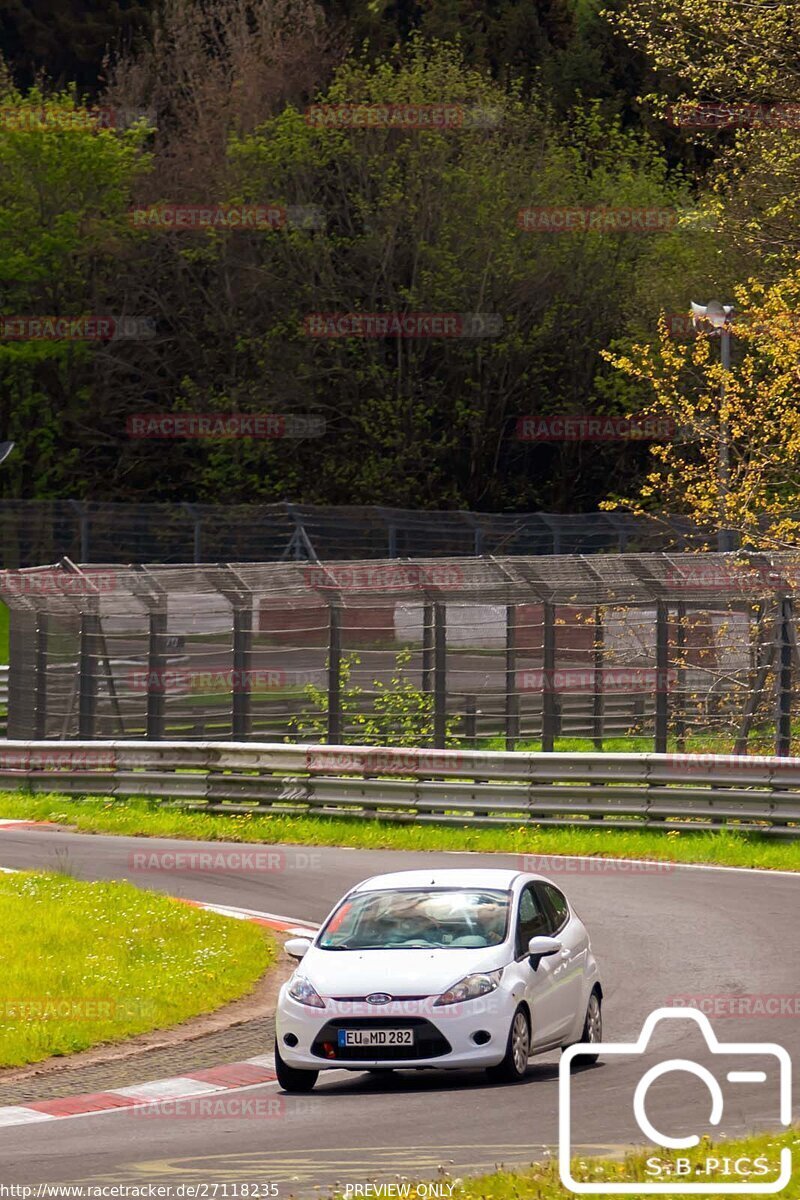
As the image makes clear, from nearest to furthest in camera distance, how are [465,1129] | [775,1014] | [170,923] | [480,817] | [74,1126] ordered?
1. [465,1129]
2. [74,1126]
3. [775,1014]
4. [170,923]
5. [480,817]

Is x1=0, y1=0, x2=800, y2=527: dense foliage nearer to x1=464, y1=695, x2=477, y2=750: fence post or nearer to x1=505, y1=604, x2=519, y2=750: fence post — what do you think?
x1=464, y1=695, x2=477, y2=750: fence post

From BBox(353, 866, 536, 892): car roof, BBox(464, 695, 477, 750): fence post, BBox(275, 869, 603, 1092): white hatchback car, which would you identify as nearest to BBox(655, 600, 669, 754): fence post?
BBox(464, 695, 477, 750): fence post

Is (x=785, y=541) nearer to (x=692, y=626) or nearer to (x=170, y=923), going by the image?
(x=692, y=626)

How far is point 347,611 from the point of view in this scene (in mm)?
28734

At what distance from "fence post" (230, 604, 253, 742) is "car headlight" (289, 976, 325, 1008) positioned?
16042mm

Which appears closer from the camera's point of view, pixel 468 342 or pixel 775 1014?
pixel 775 1014

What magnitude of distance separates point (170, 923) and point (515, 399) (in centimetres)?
4127

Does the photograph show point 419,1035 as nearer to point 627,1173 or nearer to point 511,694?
point 627,1173

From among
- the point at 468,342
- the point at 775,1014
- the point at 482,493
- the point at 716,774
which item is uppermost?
the point at 775,1014

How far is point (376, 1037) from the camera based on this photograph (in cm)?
1162

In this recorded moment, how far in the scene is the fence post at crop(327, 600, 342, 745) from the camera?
2730 centimetres

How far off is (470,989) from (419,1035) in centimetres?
39

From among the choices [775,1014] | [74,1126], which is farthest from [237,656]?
[74,1126]

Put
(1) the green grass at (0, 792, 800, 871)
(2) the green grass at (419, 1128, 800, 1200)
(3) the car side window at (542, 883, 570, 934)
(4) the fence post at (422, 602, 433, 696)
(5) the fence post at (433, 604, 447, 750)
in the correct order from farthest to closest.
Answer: (4) the fence post at (422, 602, 433, 696) < (5) the fence post at (433, 604, 447, 750) < (1) the green grass at (0, 792, 800, 871) < (3) the car side window at (542, 883, 570, 934) < (2) the green grass at (419, 1128, 800, 1200)
